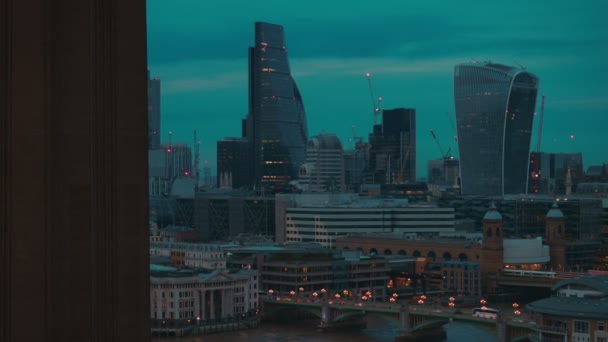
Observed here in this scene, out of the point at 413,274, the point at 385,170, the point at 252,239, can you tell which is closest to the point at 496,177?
the point at 385,170

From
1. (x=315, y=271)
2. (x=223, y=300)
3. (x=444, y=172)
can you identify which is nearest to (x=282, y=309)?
(x=223, y=300)

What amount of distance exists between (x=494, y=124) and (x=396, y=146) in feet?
51.2

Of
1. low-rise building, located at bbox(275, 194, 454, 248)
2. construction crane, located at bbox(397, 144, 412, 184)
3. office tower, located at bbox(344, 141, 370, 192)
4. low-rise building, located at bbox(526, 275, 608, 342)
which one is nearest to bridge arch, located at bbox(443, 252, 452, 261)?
low-rise building, located at bbox(275, 194, 454, 248)

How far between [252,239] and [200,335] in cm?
1596

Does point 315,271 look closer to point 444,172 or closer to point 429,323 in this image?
point 429,323

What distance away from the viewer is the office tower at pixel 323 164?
55.7 meters

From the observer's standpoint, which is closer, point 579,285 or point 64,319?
point 64,319

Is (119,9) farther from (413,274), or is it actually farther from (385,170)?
(385,170)

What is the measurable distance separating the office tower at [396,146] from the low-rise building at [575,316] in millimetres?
50287

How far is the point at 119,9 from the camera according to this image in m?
3.16

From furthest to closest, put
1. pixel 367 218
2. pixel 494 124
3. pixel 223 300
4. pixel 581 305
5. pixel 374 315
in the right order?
pixel 494 124 < pixel 367 218 < pixel 374 315 < pixel 223 300 < pixel 581 305

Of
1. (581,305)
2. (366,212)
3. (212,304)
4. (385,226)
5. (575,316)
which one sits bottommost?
(212,304)

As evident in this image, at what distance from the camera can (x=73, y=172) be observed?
3.07 m

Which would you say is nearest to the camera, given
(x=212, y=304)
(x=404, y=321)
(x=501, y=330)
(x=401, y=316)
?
(x=501, y=330)
